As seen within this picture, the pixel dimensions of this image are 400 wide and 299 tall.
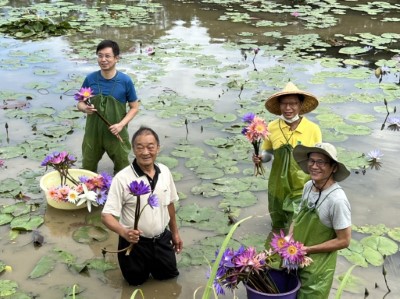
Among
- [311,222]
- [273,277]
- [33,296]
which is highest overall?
[311,222]

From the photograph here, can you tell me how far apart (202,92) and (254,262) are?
17.2ft

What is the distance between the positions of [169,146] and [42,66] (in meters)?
4.13

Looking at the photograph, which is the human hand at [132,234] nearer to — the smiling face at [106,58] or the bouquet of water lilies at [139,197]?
the bouquet of water lilies at [139,197]

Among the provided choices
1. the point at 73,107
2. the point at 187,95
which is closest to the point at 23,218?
the point at 73,107

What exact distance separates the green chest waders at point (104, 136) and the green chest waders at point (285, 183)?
1643 mm

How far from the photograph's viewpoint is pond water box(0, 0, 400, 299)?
13.5 ft

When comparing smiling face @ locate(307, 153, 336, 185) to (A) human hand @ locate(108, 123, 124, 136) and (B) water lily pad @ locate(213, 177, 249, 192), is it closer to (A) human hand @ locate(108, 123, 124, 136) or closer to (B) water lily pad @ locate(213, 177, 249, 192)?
(B) water lily pad @ locate(213, 177, 249, 192)

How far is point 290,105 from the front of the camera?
3.73 m

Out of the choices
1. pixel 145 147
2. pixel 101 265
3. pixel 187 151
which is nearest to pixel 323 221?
Answer: pixel 145 147

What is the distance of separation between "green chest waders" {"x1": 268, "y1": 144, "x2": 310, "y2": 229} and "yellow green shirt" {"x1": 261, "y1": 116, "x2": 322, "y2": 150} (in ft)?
0.17

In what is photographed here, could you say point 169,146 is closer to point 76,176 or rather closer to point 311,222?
point 76,176

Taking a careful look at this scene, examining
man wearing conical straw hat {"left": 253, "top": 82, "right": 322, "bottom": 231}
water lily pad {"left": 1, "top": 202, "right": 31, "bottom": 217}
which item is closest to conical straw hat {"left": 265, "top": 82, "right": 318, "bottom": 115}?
man wearing conical straw hat {"left": 253, "top": 82, "right": 322, "bottom": 231}

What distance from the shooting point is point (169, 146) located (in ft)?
20.0

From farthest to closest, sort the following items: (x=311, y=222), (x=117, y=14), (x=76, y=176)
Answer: (x=117, y=14) → (x=76, y=176) → (x=311, y=222)
